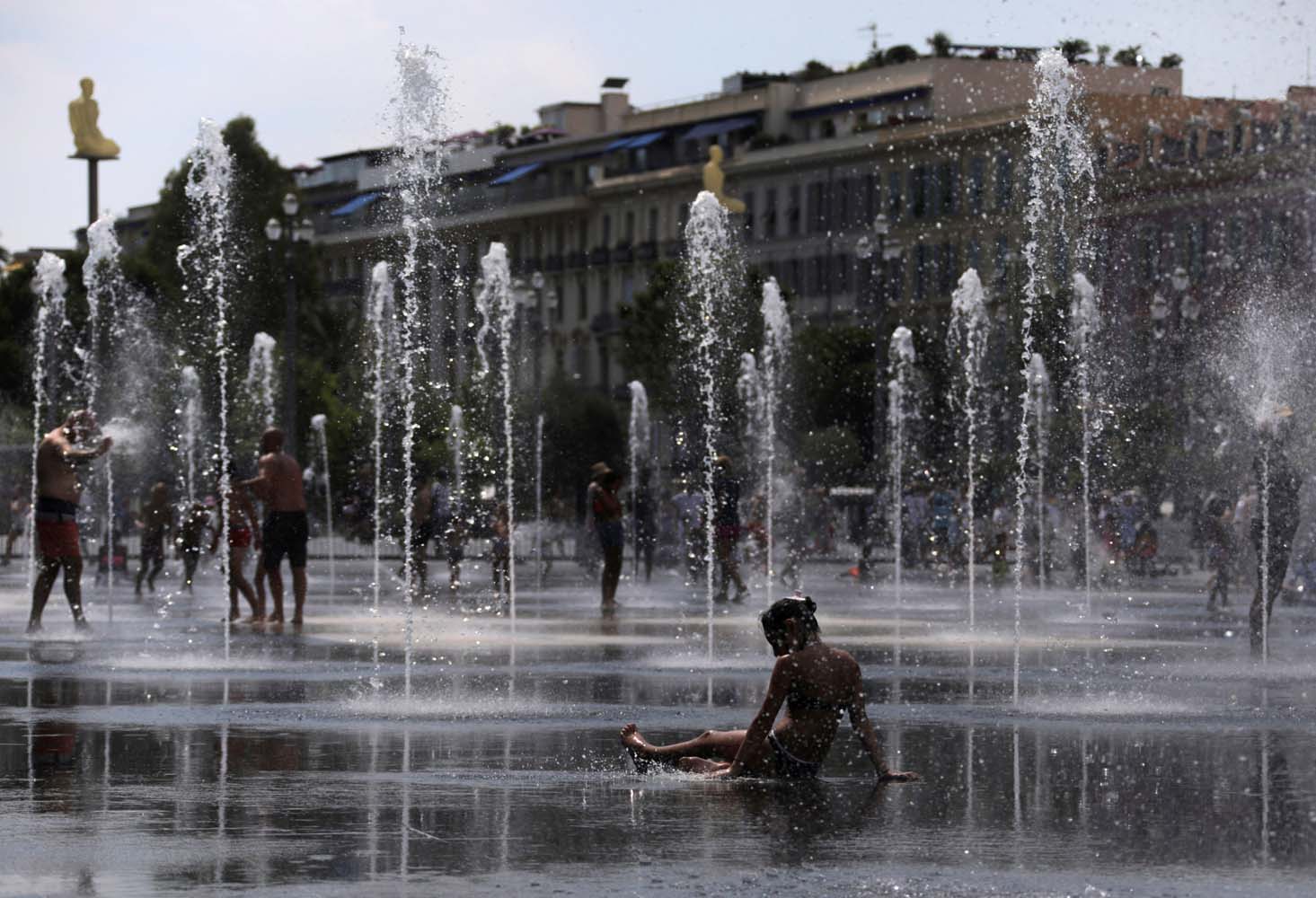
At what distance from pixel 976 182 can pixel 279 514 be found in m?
67.1

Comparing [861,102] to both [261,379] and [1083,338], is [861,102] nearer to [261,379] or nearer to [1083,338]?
[261,379]

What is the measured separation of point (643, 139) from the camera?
110m

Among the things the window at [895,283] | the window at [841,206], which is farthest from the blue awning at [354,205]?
the window at [895,283]

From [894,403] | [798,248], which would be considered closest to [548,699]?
[894,403]

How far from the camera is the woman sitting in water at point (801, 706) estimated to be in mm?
10977

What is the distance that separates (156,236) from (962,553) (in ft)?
159

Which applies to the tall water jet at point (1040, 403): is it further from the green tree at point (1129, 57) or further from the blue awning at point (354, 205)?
the blue awning at point (354, 205)

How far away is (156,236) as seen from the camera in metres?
90.1

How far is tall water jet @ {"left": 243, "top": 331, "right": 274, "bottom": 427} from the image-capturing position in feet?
245

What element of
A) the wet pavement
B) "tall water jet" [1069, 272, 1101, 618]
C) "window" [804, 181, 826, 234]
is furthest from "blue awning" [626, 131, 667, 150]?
the wet pavement

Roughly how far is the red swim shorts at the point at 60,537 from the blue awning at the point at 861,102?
251ft

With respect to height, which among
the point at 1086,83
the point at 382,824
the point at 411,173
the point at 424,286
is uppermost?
the point at 1086,83

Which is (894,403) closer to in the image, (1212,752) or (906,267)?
(906,267)

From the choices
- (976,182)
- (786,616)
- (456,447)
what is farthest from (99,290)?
(786,616)
